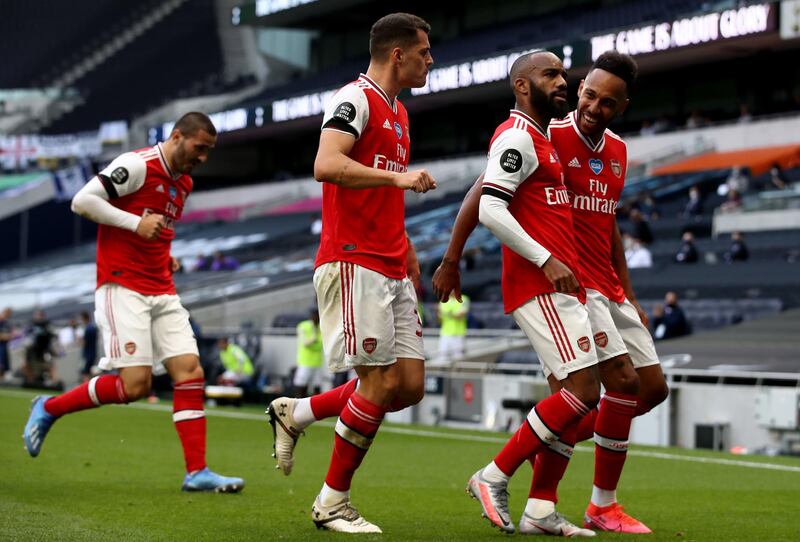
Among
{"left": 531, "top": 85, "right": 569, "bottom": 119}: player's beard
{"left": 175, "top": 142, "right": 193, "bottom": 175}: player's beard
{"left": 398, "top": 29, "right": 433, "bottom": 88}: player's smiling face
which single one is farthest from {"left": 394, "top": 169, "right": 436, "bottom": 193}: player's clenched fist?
{"left": 175, "top": 142, "right": 193, "bottom": 175}: player's beard

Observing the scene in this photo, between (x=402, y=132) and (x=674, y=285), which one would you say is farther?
(x=674, y=285)

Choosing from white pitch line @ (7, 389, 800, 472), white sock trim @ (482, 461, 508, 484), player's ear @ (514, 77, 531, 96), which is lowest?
white pitch line @ (7, 389, 800, 472)

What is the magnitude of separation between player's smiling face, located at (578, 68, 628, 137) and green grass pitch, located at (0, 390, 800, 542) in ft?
6.19

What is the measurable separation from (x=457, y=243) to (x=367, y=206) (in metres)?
0.47

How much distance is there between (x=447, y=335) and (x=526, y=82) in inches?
595

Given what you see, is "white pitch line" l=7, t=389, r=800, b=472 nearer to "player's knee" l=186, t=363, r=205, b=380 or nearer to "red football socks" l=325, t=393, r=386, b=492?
"player's knee" l=186, t=363, r=205, b=380

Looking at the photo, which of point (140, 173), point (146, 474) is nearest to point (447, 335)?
point (146, 474)

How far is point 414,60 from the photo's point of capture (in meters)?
5.94

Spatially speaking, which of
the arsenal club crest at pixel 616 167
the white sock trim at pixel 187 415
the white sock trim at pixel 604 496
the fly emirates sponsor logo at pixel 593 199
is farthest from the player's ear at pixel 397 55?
the white sock trim at pixel 187 415

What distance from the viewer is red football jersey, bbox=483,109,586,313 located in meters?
5.78

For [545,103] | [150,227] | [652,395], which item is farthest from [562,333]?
[150,227]

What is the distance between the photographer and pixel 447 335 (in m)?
21.0

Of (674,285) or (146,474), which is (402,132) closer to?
(146,474)

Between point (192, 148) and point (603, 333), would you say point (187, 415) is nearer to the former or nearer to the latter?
point (192, 148)
